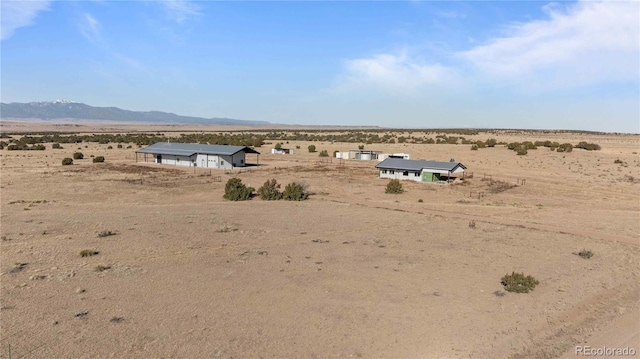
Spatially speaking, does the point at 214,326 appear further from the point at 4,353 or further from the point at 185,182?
the point at 185,182

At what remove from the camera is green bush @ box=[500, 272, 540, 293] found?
1814 cm

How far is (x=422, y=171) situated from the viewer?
51.9 m

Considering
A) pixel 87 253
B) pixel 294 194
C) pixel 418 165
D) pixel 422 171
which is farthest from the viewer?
pixel 418 165

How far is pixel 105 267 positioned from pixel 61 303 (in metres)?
3.75

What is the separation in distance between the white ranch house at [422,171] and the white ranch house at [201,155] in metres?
19.3

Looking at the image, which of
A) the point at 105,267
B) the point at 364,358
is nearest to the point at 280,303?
the point at 364,358

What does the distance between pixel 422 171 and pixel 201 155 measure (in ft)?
101

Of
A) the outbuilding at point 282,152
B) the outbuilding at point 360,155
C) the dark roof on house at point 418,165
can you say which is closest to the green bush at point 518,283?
the dark roof on house at point 418,165

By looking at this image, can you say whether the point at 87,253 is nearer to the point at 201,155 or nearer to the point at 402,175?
the point at 402,175

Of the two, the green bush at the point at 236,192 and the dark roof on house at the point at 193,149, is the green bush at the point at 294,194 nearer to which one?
the green bush at the point at 236,192

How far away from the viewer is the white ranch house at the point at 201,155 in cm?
6256

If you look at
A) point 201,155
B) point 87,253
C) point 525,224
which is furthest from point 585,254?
point 201,155

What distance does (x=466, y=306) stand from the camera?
54.6 ft

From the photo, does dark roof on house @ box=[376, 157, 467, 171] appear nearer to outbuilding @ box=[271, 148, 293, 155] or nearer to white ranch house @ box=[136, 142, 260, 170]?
white ranch house @ box=[136, 142, 260, 170]
